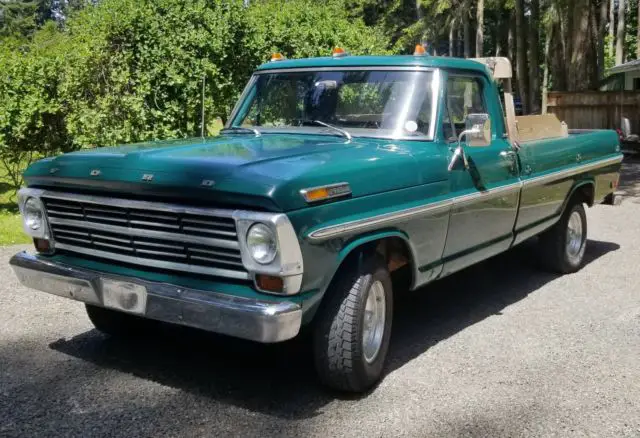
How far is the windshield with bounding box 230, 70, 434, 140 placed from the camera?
16.5 ft

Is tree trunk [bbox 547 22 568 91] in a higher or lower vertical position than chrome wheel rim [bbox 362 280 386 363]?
higher

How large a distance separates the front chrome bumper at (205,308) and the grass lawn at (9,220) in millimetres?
4496

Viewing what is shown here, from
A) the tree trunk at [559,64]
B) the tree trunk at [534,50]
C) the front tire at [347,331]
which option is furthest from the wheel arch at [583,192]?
the tree trunk at [534,50]

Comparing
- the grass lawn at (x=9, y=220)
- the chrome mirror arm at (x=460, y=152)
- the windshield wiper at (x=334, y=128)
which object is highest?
the windshield wiper at (x=334, y=128)

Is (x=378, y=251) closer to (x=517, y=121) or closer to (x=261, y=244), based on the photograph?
(x=261, y=244)

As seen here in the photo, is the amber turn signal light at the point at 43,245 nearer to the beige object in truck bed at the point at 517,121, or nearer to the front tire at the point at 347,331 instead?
the front tire at the point at 347,331

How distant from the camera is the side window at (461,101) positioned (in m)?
5.21

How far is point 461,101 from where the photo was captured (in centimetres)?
545

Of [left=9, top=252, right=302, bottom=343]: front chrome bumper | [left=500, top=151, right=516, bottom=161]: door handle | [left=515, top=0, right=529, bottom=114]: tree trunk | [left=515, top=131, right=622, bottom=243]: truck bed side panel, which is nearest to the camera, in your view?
[left=9, top=252, right=302, bottom=343]: front chrome bumper

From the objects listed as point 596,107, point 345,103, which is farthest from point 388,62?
point 596,107

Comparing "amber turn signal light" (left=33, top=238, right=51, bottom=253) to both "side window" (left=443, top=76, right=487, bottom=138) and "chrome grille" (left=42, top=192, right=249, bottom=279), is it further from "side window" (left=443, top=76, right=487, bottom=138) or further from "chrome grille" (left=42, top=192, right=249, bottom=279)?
"side window" (left=443, top=76, right=487, bottom=138)

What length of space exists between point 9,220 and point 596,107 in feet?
49.8

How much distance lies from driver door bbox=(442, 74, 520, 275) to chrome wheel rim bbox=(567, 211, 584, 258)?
1.72 metres

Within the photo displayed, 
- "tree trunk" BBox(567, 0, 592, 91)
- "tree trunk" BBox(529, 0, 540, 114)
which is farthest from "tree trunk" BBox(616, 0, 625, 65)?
"tree trunk" BBox(567, 0, 592, 91)
